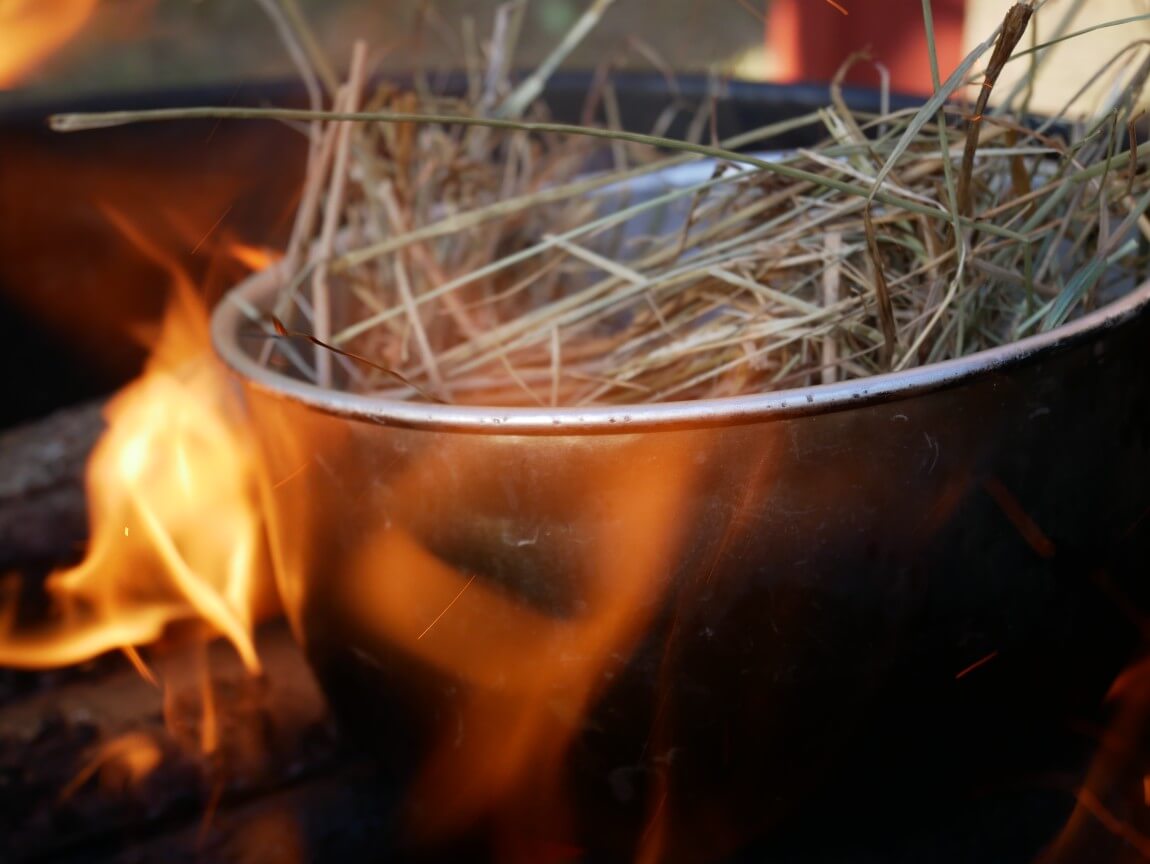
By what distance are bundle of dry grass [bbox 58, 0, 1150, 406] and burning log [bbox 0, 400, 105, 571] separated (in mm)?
601

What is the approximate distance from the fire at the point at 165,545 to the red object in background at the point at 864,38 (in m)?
1.09

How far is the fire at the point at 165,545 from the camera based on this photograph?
43.8 inches

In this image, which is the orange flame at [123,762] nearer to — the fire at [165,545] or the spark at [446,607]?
the fire at [165,545]

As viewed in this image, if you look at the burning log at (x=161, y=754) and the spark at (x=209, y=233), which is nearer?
the spark at (x=209, y=233)

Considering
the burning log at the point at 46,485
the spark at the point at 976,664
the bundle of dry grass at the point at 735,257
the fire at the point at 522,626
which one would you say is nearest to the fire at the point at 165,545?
the burning log at the point at 46,485

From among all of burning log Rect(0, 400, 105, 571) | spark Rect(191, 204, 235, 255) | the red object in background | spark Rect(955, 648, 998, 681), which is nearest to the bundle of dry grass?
spark Rect(191, 204, 235, 255)

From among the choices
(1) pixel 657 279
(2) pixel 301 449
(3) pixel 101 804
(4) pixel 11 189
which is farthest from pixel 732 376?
(4) pixel 11 189

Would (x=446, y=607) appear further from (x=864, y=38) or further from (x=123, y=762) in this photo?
(x=864, y=38)

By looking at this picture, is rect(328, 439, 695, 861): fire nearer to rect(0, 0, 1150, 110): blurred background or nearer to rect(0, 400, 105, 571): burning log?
rect(0, 0, 1150, 110): blurred background

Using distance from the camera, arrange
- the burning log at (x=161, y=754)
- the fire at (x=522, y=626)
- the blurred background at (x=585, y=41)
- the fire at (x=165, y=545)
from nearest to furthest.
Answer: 1. the fire at (x=522, y=626)
2. the burning log at (x=161, y=754)
3. the fire at (x=165, y=545)
4. the blurred background at (x=585, y=41)

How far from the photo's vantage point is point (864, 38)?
7.04ft

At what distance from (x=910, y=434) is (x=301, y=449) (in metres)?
0.37

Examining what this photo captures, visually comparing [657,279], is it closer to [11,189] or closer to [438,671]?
[438,671]

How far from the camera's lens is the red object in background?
193 centimetres
